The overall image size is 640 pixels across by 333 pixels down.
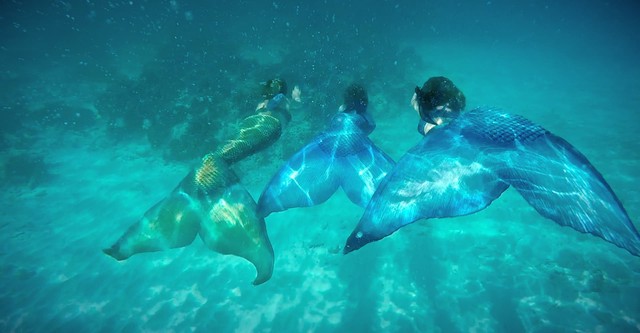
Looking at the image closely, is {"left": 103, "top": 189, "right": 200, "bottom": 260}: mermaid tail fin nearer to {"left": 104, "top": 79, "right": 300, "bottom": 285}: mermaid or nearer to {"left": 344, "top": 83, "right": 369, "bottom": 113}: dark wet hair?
Result: {"left": 104, "top": 79, "right": 300, "bottom": 285}: mermaid

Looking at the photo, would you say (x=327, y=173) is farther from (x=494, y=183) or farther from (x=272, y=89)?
(x=272, y=89)

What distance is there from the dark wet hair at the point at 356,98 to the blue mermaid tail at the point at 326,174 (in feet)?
3.99

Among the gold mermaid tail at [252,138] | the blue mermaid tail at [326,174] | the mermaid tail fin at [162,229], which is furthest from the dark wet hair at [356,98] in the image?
the mermaid tail fin at [162,229]

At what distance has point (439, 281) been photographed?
748 cm

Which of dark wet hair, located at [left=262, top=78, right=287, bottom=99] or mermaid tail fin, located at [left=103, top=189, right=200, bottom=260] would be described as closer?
mermaid tail fin, located at [left=103, top=189, right=200, bottom=260]

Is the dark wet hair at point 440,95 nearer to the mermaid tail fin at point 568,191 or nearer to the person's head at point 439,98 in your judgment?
the person's head at point 439,98

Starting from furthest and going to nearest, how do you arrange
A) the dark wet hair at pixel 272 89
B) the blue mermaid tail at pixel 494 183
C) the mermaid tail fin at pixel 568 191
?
the dark wet hair at pixel 272 89 → the blue mermaid tail at pixel 494 183 → the mermaid tail fin at pixel 568 191

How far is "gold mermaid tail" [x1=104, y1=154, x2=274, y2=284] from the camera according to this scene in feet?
13.9

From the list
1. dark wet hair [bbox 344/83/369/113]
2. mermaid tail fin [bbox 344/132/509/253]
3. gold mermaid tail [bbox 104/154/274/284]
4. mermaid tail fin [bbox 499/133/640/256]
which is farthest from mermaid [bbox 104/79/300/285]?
mermaid tail fin [bbox 499/133/640/256]

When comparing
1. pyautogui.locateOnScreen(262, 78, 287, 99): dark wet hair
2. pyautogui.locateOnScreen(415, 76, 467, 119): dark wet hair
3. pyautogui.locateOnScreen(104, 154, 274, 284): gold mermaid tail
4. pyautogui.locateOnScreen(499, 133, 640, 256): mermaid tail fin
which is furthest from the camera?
pyautogui.locateOnScreen(262, 78, 287, 99): dark wet hair

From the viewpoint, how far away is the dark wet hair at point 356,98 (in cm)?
544

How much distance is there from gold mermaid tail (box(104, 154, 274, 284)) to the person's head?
Answer: 298 cm

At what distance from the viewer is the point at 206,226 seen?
14.3 ft

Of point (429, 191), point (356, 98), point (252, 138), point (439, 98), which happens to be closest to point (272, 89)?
point (252, 138)
